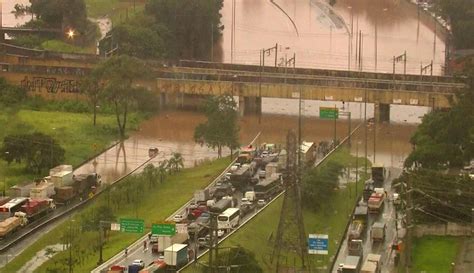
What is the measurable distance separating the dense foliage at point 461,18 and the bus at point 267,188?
11.0 metres

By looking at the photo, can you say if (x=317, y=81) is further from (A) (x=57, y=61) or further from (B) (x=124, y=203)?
(B) (x=124, y=203)

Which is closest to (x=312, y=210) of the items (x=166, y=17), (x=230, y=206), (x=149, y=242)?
(x=230, y=206)

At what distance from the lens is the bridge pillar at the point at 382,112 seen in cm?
2103

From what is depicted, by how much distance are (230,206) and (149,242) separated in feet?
5.42

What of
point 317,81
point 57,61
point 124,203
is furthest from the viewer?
point 57,61

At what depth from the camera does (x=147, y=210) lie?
49.8 ft

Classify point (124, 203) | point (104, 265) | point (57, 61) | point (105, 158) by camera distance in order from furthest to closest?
1. point (57, 61)
2. point (105, 158)
3. point (124, 203)
4. point (104, 265)

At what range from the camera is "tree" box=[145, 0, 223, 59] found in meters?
25.7

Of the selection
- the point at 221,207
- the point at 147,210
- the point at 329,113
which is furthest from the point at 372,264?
the point at 329,113

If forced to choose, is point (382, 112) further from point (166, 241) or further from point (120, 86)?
point (166, 241)

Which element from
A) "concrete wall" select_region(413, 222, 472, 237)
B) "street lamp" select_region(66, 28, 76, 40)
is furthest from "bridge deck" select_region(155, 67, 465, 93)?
"concrete wall" select_region(413, 222, 472, 237)

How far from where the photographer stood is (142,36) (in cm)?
2408

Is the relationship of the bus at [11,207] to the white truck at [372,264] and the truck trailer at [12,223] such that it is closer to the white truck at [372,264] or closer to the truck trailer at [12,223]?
the truck trailer at [12,223]

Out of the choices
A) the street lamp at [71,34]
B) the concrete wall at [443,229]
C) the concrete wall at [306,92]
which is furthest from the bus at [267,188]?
the street lamp at [71,34]
